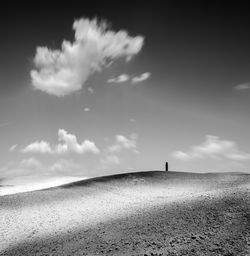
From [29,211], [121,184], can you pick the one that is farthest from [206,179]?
[29,211]

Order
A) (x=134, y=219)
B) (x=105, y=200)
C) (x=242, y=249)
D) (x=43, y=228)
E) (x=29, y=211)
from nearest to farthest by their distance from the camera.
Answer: (x=242, y=249) < (x=134, y=219) < (x=43, y=228) < (x=29, y=211) < (x=105, y=200)

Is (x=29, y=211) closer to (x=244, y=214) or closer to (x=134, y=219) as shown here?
(x=134, y=219)

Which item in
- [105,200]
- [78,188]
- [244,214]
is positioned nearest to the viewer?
[244,214]

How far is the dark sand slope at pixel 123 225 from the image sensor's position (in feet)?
21.1

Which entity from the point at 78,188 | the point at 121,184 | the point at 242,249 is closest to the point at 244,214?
the point at 242,249

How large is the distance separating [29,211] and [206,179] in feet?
39.8

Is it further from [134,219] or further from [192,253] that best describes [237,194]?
[192,253]

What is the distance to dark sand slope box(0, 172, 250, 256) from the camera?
6441 millimetres

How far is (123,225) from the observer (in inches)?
333

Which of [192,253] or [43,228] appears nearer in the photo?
[192,253]

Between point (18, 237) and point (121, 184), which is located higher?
point (121, 184)

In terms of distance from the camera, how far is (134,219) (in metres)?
8.91

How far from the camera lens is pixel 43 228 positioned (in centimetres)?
987

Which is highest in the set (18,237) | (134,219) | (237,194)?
(237,194)
